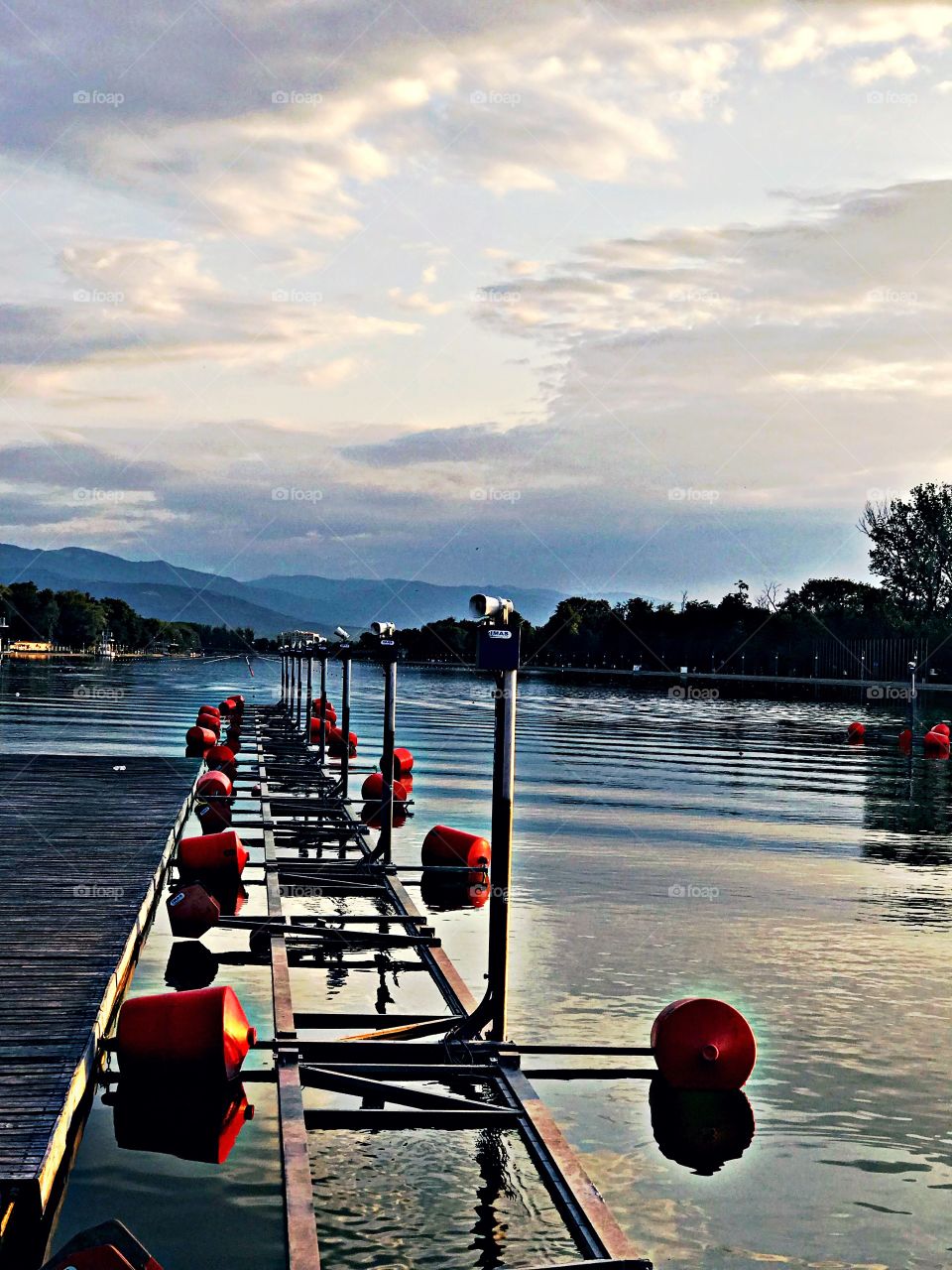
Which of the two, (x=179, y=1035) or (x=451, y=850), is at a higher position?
(x=179, y=1035)

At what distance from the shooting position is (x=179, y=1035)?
10484 millimetres

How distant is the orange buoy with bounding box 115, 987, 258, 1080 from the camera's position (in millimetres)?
10398

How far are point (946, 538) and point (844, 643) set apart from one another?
70.5 ft

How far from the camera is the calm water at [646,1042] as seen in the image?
→ 8.77 meters

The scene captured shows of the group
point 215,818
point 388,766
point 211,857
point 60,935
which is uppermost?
point 388,766

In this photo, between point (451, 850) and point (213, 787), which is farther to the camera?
point (213, 787)

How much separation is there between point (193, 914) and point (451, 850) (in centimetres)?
576

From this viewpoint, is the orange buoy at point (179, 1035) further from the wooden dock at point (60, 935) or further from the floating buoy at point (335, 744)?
the floating buoy at point (335, 744)

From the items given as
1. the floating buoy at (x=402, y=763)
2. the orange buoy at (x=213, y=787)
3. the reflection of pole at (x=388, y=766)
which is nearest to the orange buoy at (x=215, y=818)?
the orange buoy at (x=213, y=787)

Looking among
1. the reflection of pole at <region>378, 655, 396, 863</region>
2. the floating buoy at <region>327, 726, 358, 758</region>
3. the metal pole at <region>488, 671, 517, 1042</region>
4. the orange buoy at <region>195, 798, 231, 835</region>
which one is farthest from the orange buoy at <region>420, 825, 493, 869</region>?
the floating buoy at <region>327, 726, 358, 758</region>

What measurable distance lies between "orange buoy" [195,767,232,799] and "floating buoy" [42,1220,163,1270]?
73.0 feet

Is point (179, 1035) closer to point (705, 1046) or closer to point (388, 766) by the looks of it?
point (705, 1046)

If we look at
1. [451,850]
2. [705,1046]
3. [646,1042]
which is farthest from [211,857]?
[705,1046]

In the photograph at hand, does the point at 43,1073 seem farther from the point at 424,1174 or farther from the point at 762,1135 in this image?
the point at 762,1135
